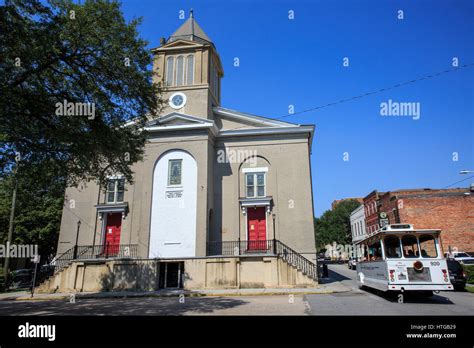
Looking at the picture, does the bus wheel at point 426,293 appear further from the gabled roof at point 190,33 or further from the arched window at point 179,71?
the gabled roof at point 190,33

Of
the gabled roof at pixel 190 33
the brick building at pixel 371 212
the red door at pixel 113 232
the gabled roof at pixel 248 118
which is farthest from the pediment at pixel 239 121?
the brick building at pixel 371 212

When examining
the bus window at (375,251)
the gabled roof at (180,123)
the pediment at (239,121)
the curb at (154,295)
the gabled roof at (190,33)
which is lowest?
the curb at (154,295)

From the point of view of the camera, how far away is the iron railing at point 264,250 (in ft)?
67.5

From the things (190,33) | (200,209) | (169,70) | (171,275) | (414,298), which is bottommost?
(414,298)

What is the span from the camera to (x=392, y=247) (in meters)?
13.1

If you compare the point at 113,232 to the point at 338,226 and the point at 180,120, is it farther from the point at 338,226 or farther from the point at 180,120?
the point at 338,226

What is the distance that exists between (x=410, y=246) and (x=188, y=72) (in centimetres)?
2036

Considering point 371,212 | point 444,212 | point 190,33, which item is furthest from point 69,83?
point 371,212

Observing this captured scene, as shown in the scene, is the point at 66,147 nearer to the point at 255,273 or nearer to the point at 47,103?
the point at 47,103

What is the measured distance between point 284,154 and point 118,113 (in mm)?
13520

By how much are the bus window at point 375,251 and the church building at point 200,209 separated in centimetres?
518

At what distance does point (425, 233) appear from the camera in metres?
13.1
